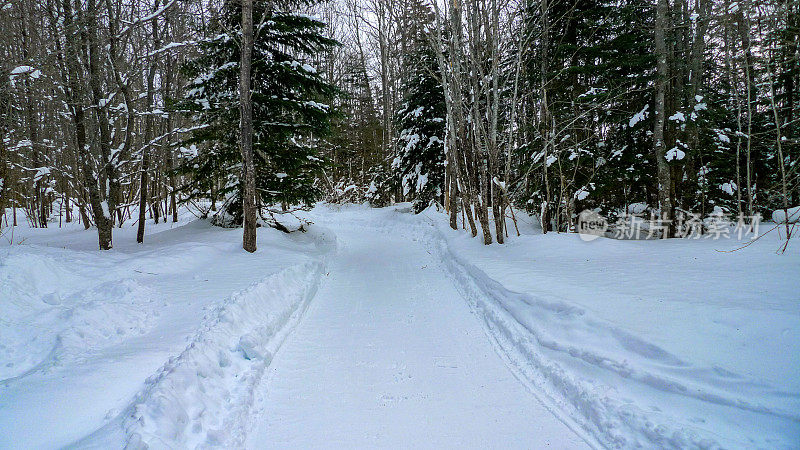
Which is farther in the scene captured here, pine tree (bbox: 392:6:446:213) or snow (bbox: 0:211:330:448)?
pine tree (bbox: 392:6:446:213)

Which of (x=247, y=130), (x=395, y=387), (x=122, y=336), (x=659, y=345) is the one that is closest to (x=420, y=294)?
(x=395, y=387)

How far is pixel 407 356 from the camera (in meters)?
4.23

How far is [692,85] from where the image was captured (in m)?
9.84

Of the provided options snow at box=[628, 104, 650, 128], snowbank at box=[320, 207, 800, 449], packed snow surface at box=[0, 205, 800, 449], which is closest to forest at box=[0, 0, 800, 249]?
snow at box=[628, 104, 650, 128]

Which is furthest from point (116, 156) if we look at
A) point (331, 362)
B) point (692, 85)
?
point (692, 85)

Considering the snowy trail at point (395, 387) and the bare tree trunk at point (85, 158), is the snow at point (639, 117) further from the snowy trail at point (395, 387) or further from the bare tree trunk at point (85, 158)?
the bare tree trunk at point (85, 158)

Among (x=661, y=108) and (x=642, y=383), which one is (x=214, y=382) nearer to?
(x=642, y=383)

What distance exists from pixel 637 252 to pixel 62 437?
8.41 m

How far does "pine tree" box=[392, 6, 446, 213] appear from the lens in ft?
53.1

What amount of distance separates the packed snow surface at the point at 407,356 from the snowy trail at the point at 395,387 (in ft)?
0.06

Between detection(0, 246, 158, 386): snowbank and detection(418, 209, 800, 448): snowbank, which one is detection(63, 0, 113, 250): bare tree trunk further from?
detection(418, 209, 800, 448): snowbank

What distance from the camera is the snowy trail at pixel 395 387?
114 inches

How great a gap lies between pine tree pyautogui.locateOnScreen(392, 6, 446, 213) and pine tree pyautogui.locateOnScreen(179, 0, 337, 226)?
6.98 meters

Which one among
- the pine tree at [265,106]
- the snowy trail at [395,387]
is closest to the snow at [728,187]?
the snowy trail at [395,387]
